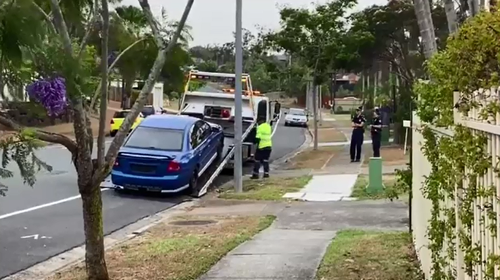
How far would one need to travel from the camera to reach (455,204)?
5.21m

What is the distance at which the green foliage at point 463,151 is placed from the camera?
13.2ft

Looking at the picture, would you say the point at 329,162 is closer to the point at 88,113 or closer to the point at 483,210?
the point at 88,113

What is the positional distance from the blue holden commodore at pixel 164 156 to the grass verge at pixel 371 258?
676 centimetres

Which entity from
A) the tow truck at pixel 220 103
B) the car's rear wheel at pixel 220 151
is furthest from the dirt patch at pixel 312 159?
the car's rear wheel at pixel 220 151

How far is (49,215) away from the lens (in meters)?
13.8

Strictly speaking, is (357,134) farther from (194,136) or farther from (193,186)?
(193,186)

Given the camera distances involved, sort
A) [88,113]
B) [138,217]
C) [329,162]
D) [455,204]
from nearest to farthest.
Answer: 1. [455,204]
2. [88,113]
3. [138,217]
4. [329,162]

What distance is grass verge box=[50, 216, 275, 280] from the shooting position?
861 centimetres

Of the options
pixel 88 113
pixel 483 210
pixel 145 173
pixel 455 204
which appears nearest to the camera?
pixel 483 210

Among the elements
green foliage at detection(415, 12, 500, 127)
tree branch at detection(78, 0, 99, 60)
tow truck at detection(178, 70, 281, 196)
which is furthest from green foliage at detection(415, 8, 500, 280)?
tow truck at detection(178, 70, 281, 196)

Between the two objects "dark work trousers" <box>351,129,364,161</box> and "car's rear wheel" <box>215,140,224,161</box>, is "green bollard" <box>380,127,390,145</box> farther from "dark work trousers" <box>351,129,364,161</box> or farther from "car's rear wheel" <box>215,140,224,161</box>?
"car's rear wheel" <box>215,140,224,161</box>

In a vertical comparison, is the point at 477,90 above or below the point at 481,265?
above

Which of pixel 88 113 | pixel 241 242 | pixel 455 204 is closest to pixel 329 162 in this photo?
pixel 241 242

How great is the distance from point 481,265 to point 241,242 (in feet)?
20.6
